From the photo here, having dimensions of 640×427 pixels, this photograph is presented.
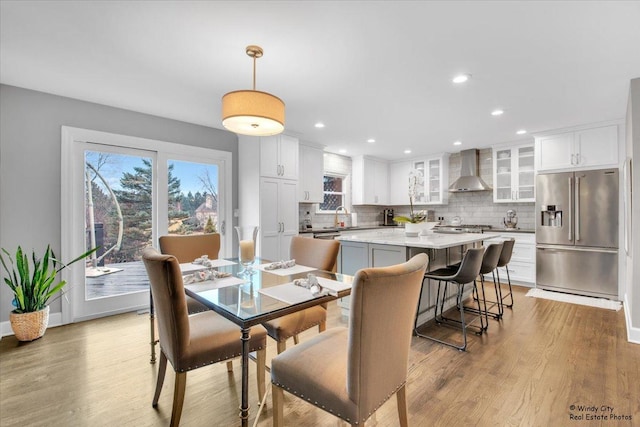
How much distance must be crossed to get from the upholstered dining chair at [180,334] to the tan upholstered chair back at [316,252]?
2.47ft

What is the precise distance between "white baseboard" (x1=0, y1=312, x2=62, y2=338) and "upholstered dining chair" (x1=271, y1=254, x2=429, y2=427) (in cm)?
306

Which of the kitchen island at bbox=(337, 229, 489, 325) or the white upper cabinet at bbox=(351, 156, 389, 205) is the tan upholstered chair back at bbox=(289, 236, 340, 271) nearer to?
the kitchen island at bbox=(337, 229, 489, 325)

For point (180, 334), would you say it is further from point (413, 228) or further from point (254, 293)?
point (413, 228)

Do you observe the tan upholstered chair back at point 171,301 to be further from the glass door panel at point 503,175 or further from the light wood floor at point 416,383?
the glass door panel at point 503,175

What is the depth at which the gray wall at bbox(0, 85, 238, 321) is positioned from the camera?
285 cm

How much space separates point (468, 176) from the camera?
5.77m

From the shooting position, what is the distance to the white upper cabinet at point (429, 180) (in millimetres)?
6191

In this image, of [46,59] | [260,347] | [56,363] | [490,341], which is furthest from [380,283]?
[46,59]

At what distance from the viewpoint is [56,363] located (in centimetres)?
234

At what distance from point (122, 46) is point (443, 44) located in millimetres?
2321

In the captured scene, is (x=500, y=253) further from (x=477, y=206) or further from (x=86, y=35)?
(x=86, y=35)

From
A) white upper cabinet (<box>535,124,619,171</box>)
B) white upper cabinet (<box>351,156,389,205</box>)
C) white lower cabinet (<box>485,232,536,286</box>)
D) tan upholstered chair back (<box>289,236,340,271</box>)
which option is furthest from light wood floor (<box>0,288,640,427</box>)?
white upper cabinet (<box>351,156,389,205</box>)

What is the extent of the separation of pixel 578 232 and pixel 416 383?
12.0ft

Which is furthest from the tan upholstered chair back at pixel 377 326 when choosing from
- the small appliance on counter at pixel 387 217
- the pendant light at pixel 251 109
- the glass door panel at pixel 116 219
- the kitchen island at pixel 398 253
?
the small appliance on counter at pixel 387 217
